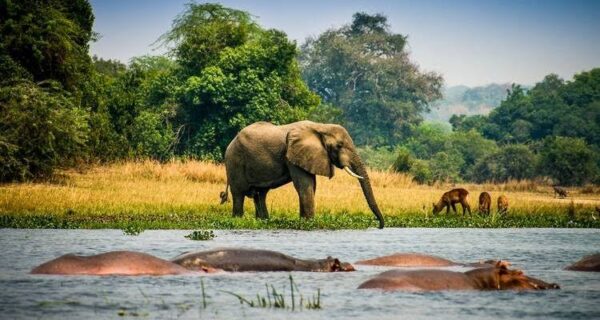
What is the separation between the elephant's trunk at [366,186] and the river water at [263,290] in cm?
332

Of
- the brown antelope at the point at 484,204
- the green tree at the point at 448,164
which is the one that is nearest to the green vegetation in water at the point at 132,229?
the brown antelope at the point at 484,204

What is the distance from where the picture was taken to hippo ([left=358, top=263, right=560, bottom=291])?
13.6 metres

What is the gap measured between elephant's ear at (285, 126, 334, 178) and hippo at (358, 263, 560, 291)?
33.4ft

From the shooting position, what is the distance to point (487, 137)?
78.5 meters

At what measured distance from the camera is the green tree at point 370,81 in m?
84.4

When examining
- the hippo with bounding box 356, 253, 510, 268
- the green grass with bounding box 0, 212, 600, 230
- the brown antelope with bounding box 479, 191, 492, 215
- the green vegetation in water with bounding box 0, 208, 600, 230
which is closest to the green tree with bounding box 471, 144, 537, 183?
the brown antelope with bounding box 479, 191, 492, 215

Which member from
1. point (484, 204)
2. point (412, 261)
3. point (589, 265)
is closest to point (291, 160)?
point (484, 204)

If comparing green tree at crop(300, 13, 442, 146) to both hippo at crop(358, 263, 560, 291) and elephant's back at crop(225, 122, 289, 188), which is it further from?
hippo at crop(358, 263, 560, 291)

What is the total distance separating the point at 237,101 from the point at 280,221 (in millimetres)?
23765

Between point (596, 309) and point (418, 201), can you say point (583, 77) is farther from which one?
point (596, 309)

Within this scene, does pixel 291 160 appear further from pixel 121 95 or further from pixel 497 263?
pixel 121 95

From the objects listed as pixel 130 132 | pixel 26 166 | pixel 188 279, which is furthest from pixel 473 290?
pixel 130 132

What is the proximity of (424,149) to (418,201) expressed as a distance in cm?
4546

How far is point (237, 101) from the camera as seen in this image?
46375mm
